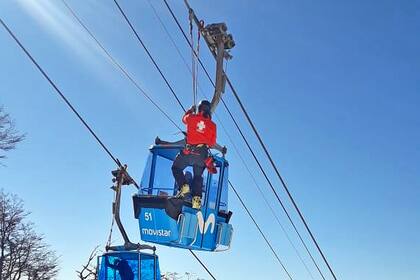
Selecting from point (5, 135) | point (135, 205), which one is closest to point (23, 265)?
point (5, 135)

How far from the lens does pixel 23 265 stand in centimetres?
3006

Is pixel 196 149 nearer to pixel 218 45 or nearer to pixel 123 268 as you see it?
pixel 218 45

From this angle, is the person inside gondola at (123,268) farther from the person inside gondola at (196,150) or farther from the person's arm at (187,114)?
the person's arm at (187,114)

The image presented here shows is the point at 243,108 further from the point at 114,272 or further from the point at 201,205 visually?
the point at 114,272

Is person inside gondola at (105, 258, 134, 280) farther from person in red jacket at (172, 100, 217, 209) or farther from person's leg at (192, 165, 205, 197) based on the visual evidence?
person's leg at (192, 165, 205, 197)

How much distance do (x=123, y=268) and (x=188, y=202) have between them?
4.16ft

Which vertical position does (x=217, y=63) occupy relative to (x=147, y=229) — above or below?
above

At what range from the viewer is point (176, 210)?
22.6 feet

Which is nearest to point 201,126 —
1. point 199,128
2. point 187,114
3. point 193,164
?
point 199,128

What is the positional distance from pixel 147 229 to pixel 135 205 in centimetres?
42

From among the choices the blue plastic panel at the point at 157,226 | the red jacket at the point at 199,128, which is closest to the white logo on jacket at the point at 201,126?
the red jacket at the point at 199,128

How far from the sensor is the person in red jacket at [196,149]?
22.6 feet

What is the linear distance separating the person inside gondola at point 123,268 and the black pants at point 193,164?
1354 mm

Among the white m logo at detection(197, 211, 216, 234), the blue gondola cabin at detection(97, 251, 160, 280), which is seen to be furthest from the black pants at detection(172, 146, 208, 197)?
the blue gondola cabin at detection(97, 251, 160, 280)
